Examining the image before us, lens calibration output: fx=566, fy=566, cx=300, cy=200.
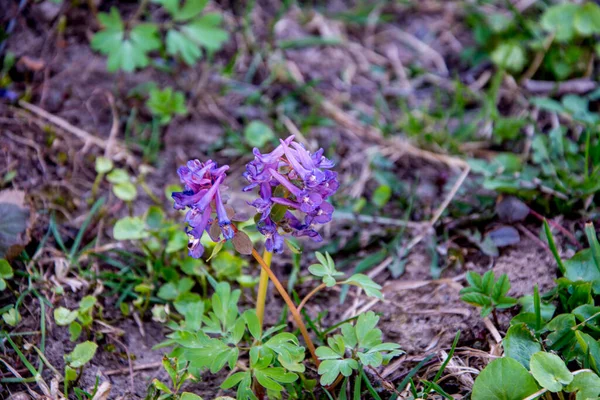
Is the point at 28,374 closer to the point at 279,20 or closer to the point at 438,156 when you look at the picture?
the point at 438,156

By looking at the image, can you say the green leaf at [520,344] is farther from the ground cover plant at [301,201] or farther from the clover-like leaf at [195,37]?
the clover-like leaf at [195,37]

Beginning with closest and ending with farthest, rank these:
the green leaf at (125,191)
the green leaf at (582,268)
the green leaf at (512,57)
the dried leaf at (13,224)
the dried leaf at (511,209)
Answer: the green leaf at (582,268)
the dried leaf at (13,224)
the dried leaf at (511,209)
the green leaf at (125,191)
the green leaf at (512,57)

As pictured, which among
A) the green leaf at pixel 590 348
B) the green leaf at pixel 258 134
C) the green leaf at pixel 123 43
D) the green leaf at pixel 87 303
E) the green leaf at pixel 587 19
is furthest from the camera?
the green leaf at pixel 587 19

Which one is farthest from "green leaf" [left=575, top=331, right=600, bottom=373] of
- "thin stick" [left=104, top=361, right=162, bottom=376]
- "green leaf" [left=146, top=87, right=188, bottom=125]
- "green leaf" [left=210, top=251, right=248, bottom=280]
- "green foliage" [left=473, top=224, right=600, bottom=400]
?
"green leaf" [left=146, top=87, right=188, bottom=125]

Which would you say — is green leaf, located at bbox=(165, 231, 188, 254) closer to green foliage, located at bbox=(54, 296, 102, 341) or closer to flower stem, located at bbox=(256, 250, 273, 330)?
green foliage, located at bbox=(54, 296, 102, 341)

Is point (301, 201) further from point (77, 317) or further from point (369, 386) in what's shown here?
point (77, 317)

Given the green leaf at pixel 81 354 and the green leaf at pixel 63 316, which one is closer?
the green leaf at pixel 81 354

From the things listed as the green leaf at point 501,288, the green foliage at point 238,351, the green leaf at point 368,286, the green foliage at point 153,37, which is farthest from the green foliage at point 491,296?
the green foliage at point 153,37

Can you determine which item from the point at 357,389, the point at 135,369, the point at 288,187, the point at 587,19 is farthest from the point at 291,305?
the point at 587,19
